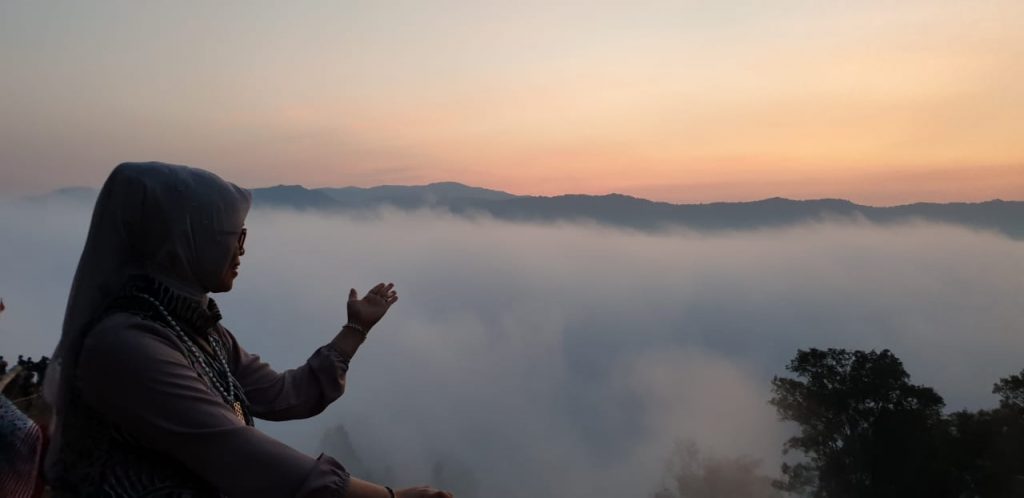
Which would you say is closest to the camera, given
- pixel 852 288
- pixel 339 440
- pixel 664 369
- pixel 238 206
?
pixel 238 206

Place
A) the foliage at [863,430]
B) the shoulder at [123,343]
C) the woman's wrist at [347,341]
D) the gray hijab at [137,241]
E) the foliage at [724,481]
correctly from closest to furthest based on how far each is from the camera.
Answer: the shoulder at [123,343] → the gray hijab at [137,241] → the woman's wrist at [347,341] → the foliage at [863,430] → the foliage at [724,481]

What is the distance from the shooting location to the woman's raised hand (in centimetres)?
283

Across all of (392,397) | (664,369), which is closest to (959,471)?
(664,369)

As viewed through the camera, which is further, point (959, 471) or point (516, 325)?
point (516, 325)

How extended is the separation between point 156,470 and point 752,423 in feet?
273

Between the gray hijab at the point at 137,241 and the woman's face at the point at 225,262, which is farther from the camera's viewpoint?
the woman's face at the point at 225,262

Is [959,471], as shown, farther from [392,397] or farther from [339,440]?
[392,397]

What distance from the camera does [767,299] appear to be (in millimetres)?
183125

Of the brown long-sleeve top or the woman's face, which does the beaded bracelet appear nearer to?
the woman's face

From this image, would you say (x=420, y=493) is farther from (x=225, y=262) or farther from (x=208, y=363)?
(x=225, y=262)

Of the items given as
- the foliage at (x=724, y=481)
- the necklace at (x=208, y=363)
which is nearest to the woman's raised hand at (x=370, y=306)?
the necklace at (x=208, y=363)

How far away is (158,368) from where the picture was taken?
1.67 meters

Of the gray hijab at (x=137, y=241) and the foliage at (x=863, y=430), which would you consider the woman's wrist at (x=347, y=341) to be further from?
the foliage at (x=863, y=430)

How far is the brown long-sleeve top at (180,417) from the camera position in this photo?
165 centimetres
